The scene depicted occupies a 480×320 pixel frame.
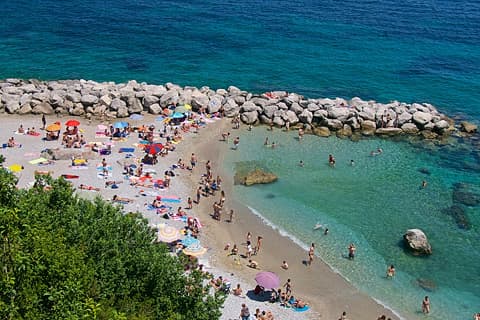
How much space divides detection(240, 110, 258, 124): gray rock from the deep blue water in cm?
1378

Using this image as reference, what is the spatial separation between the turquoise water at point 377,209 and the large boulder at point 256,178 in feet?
2.60

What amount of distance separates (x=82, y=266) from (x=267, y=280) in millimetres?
16094

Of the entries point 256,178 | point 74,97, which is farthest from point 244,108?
point 74,97

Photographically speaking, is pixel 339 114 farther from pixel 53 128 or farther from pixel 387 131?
pixel 53 128

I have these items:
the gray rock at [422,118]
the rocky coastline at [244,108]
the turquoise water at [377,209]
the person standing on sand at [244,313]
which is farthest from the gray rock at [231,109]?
the person standing on sand at [244,313]

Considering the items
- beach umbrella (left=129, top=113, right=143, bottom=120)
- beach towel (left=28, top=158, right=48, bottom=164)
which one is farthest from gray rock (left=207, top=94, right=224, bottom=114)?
beach towel (left=28, top=158, right=48, bottom=164)

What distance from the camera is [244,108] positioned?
62.3m

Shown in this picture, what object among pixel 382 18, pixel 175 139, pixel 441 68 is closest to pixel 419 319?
pixel 175 139

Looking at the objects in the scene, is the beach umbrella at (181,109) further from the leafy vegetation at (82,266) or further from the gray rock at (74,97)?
the leafy vegetation at (82,266)

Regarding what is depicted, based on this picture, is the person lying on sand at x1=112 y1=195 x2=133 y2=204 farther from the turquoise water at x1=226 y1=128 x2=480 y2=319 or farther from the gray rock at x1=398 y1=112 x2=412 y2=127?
the gray rock at x1=398 y1=112 x2=412 y2=127

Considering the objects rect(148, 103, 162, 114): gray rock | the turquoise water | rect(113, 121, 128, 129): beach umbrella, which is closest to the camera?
the turquoise water

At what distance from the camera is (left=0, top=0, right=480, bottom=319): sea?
4197cm

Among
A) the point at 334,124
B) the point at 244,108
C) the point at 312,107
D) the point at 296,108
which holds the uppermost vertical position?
the point at 312,107

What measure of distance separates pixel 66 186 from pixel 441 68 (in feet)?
236
